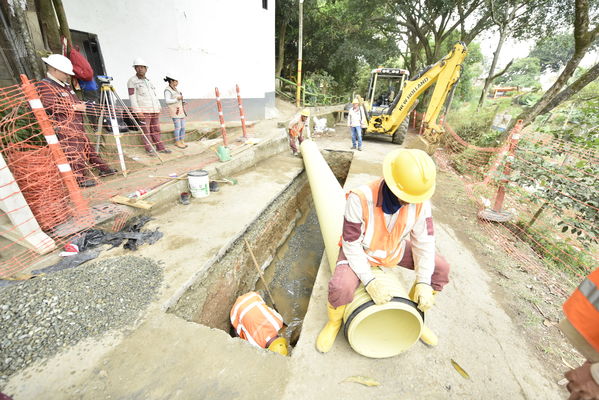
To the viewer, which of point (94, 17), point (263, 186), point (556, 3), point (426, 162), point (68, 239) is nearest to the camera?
point (426, 162)

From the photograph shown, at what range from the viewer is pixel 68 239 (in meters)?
2.56

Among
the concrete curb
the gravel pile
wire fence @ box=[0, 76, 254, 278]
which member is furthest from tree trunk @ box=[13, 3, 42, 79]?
the gravel pile

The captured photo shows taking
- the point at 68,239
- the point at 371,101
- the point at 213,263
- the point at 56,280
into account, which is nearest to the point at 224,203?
the point at 213,263

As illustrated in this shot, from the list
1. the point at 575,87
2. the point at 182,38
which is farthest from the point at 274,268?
the point at 575,87

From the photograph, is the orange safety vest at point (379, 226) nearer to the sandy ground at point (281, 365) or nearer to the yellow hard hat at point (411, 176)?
the yellow hard hat at point (411, 176)

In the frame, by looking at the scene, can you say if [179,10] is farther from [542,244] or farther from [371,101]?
[542,244]

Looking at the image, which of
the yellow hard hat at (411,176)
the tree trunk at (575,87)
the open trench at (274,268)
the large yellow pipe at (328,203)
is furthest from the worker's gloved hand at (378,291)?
the tree trunk at (575,87)

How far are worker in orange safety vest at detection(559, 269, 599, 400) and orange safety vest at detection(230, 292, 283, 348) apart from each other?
188 centimetres

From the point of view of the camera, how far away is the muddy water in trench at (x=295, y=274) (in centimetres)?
330

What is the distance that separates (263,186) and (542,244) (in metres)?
4.44

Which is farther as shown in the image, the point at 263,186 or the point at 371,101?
the point at 371,101

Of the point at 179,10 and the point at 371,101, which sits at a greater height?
the point at 179,10

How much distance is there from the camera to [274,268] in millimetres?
4059

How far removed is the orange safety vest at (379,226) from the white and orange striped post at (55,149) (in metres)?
3.09
